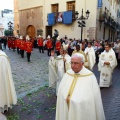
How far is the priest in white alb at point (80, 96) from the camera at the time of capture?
372 centimetres

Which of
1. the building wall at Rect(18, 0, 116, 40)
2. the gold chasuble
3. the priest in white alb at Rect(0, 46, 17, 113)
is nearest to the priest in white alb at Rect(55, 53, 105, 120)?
the gold chasuble

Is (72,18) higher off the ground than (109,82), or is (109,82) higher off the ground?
(72,18)

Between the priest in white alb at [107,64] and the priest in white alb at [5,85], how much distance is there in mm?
4219

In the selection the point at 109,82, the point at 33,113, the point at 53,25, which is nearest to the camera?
the point at 33,113

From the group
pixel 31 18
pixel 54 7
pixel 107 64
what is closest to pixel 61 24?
pixel 54 7

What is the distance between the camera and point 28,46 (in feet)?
53.6

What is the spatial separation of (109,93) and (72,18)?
729 inches

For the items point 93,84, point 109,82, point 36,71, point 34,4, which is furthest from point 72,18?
point 93,84

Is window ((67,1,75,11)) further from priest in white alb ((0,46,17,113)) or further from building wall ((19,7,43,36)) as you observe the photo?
priest in white alb ((0,46,17,113))

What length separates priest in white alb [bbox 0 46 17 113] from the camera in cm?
573

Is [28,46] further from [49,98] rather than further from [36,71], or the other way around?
[49,98]

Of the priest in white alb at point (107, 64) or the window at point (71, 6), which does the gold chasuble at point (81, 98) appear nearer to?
the priest in white alb at point (107, 64)

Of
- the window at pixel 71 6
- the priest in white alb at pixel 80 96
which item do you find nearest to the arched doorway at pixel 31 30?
the window at pixel 71 6

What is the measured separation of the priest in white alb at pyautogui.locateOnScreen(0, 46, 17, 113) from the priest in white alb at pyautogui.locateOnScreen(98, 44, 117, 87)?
166 inches
